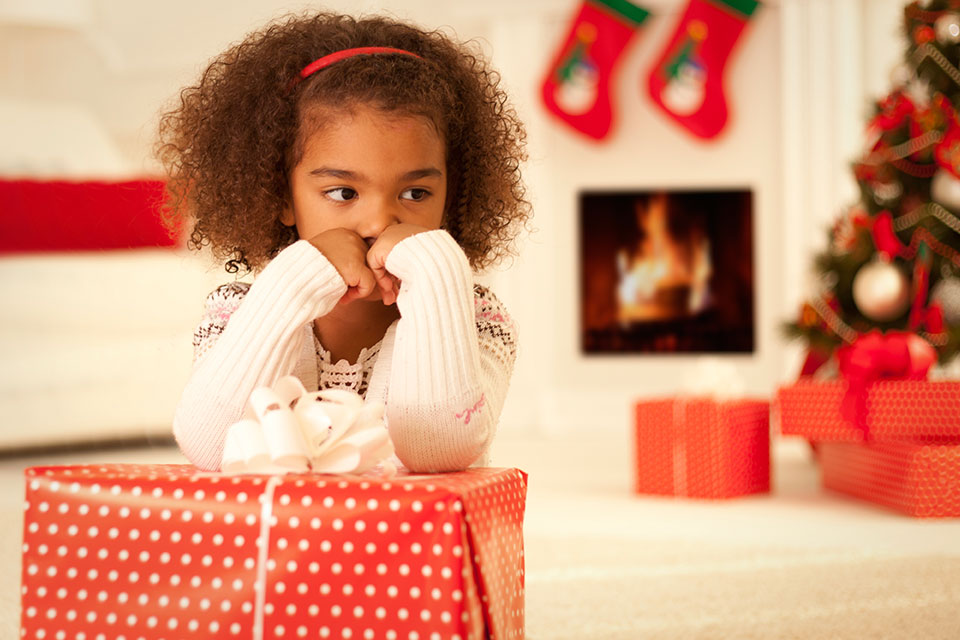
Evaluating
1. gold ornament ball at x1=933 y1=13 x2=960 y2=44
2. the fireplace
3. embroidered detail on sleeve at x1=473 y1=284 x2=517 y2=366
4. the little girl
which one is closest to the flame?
the fireplace

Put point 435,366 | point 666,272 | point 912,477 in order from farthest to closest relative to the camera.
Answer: point 666,272 < point 912,477 < point 435,366

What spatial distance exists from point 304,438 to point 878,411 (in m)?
1.46

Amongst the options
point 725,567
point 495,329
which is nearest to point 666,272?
point 725,567

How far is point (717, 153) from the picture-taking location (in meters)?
3.80

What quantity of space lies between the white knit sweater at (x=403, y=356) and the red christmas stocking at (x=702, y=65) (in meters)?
3.10

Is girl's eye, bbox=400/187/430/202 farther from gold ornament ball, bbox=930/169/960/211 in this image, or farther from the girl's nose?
gold ornament ball, bbox=930/169/960/211

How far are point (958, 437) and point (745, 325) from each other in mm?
1959

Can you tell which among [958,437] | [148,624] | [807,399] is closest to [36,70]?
[807,399]

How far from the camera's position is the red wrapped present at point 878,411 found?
1.80 metres

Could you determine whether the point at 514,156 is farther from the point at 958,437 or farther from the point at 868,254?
the point at 868,254

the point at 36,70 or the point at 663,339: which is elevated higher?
the point at 36,70

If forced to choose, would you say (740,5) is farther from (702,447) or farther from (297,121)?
(297,121)

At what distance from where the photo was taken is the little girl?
2.54 ft

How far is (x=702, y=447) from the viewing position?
2.05 meters
